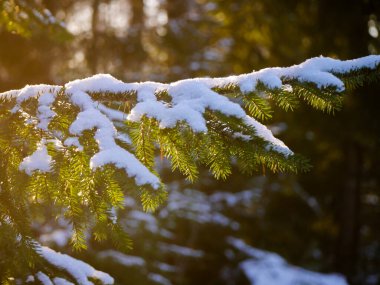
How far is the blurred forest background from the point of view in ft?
21.2

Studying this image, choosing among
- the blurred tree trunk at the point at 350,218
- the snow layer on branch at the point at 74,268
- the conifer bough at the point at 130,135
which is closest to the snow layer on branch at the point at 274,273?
the blurred tree trunk at the point at 350,218

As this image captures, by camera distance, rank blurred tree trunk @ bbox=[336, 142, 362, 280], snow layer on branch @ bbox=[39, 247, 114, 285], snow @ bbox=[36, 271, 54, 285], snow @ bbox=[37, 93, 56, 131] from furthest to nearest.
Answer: blurred tree trunk @ bbox=[336, 142, 362, 280] < snow layer on branch @ bbox=[39, 247, 114, 285] < snow @ bbox=[36, 271, 54, 285] < snow @ bbox=[37, 93, 56, 131]

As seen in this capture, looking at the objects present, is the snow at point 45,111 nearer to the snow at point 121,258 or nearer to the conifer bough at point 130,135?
the conifer bough at point 130,135

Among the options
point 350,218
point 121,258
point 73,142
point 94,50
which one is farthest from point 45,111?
point 350,218

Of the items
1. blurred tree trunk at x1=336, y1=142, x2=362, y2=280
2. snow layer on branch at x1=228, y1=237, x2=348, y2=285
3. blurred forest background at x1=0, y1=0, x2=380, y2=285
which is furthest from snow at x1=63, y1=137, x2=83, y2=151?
blurred tree trunk at x1=336, y1=142, x2=362, y2=280

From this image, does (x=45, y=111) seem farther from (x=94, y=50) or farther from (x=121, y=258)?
(x=94, y=50)

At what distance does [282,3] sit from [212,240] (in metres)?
4.77

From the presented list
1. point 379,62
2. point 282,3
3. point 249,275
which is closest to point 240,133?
point 379,62

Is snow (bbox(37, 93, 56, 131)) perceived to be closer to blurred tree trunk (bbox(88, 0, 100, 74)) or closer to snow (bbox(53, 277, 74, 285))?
snow (bbox(53, 277, 74, 285))

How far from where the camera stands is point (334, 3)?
24.2ft

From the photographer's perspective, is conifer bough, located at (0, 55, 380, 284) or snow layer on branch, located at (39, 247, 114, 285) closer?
conifer bough, located at (0, 55, 380, 284)

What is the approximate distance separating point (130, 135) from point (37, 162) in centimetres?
32

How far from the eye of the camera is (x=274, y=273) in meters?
6.72

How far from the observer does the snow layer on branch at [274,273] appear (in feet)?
21.3
